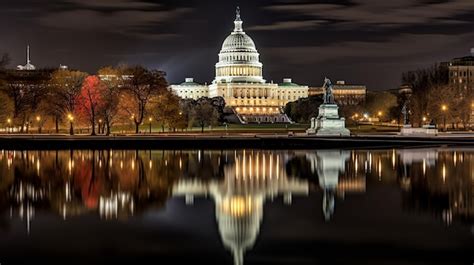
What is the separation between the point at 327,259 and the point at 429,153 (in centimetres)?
3765

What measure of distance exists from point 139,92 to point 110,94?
11.9 feet

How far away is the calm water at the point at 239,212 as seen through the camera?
21859 millimetres

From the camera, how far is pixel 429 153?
187ft

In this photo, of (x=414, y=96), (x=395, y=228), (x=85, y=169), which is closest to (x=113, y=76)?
(x=414, y=96)

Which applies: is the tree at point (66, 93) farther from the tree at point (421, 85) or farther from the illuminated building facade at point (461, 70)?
the illuminated building facade at point (461, 70)

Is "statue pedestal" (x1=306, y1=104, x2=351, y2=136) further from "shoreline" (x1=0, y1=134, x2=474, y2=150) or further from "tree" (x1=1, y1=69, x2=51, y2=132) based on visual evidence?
"tree" (x1=1, y1=69, x2=51, y2=132)

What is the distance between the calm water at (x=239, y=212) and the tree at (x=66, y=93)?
46.2 meters

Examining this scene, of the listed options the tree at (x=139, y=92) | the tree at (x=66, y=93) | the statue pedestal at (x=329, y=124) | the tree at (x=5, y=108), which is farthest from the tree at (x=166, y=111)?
the tree at (x=5, y=108)

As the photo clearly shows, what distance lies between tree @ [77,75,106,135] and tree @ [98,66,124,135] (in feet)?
1.60

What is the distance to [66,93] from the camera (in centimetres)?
9712

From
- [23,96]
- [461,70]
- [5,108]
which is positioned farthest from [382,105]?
[5,108]

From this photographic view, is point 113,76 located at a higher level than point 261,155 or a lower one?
higher

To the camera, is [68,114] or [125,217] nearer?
[125,217]

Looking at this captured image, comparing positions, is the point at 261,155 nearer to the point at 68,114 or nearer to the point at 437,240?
the point at 437,240
